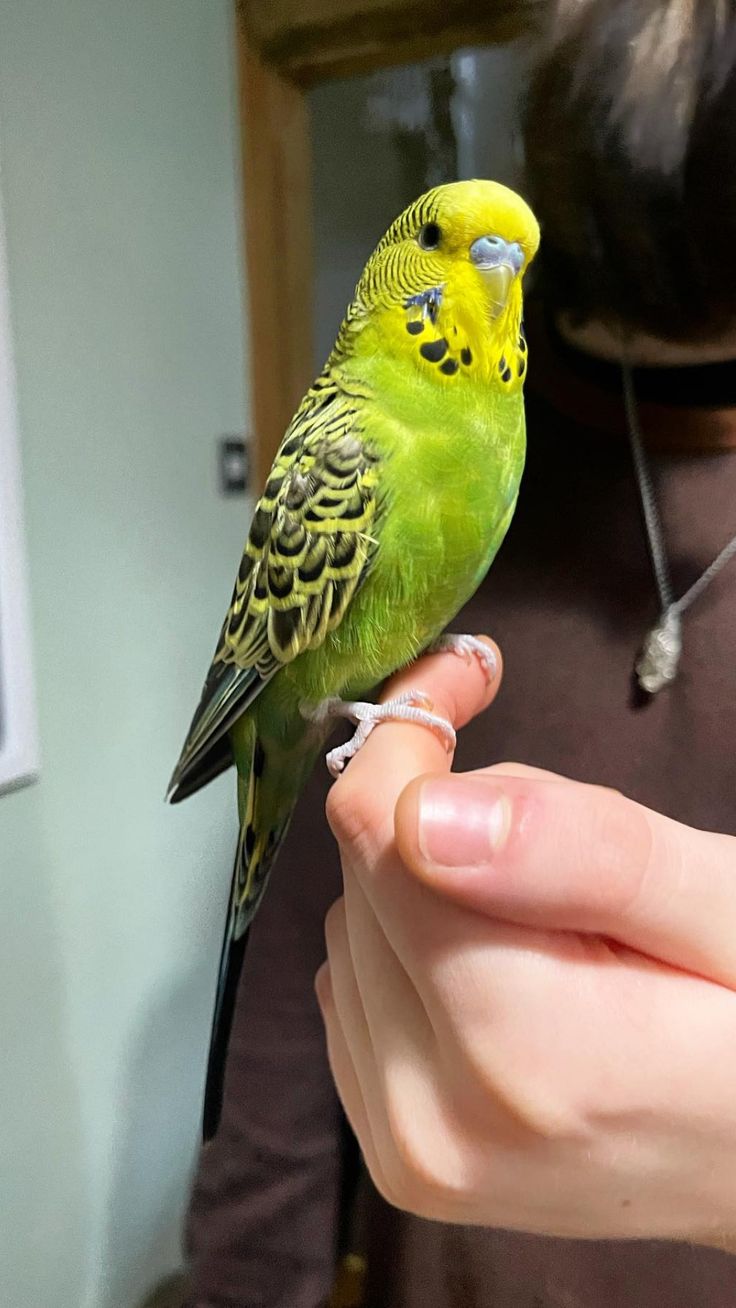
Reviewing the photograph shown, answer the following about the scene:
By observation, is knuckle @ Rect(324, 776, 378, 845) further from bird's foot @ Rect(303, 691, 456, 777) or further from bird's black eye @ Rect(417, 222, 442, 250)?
bird's black eye @ Rect(417, 222, 442, 250)

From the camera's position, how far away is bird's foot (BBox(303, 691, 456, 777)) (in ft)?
1.72

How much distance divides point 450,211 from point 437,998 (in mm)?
410

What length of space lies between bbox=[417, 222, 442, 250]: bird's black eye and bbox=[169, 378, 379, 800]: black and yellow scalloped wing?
0.32 ft

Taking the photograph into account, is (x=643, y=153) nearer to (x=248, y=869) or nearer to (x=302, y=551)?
(x=302, y=551)

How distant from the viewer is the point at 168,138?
1.07 m

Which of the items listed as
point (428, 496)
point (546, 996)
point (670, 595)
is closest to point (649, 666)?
point (670, 595)

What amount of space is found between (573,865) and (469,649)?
30 cm

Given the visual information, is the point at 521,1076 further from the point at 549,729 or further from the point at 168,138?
the point at 168,138

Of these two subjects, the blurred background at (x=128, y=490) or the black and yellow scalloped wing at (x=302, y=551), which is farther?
the blurred background at (x=128, y=490)

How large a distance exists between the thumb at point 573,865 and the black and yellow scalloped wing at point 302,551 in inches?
8.7

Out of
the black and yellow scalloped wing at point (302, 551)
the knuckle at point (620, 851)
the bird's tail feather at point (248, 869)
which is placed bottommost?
the bird's tail feather at point (248, 869)

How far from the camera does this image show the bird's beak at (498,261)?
477 millimetres

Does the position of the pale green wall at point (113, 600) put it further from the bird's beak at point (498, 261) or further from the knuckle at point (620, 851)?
the knuckle at point (620, 851)

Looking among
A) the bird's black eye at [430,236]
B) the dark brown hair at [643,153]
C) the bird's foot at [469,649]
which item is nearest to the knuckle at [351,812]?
the bird's foot at [469,649]
